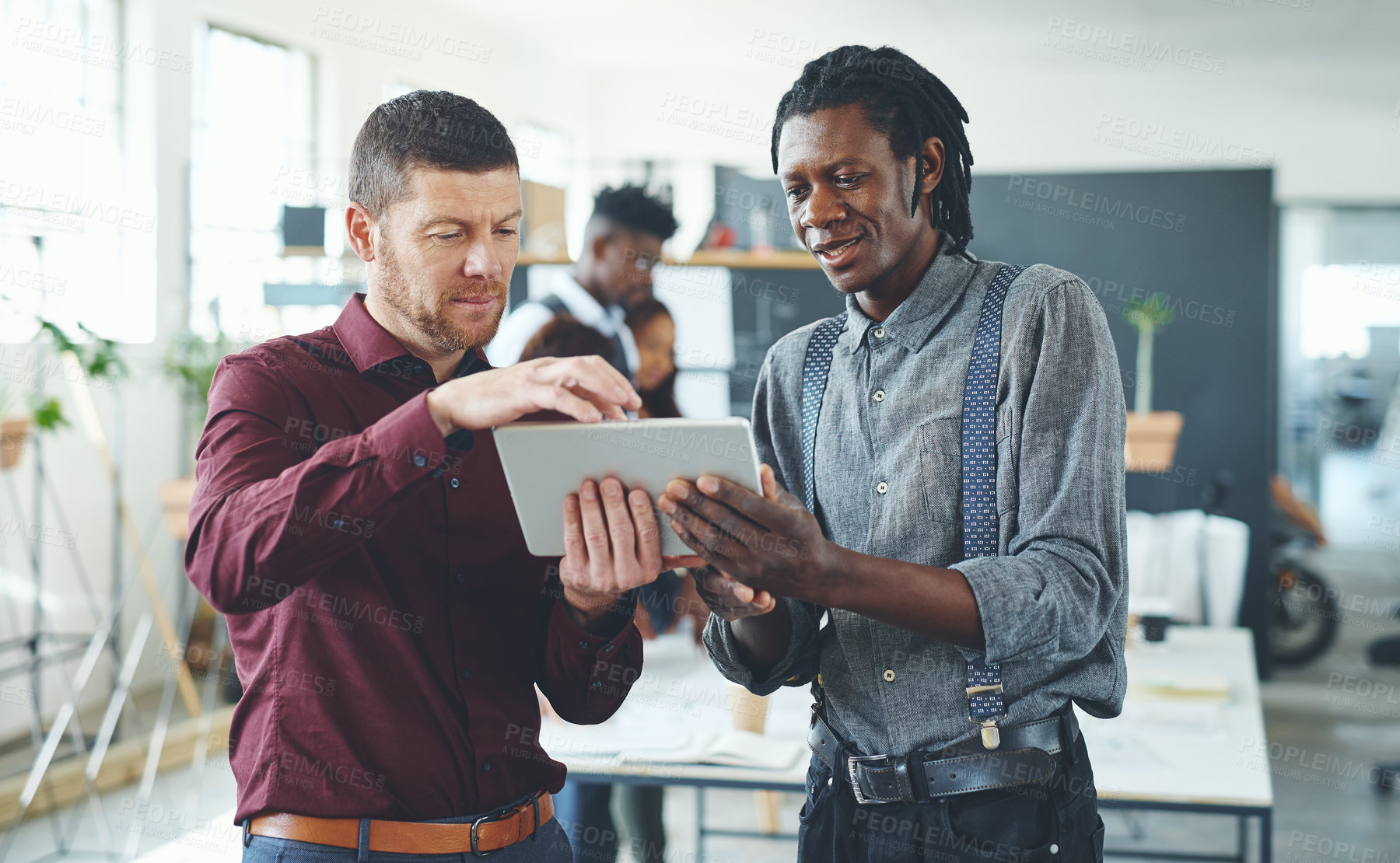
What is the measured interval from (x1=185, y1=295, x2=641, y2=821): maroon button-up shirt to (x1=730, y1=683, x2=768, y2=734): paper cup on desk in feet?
2.99

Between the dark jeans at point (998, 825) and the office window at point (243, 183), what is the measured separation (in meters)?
4.42

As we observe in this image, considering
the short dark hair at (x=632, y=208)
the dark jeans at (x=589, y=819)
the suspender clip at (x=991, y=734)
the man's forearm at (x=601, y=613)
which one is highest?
the short dark hair at (x=632, y=208)

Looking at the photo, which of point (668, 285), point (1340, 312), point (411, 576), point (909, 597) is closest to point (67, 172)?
point (668, 285)

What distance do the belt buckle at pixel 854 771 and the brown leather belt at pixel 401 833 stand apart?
0.39 m

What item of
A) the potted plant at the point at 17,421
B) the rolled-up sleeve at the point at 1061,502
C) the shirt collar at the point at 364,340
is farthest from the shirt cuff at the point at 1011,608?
the potted plant at the point at 17,421

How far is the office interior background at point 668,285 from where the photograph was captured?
380cm

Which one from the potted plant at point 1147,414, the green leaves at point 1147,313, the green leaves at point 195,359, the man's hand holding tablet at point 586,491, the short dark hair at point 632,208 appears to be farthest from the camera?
the green leaves at point 1147,313

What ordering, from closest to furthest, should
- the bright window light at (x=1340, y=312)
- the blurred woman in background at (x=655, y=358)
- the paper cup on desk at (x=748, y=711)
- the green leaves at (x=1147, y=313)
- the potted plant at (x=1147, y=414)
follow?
the paper cup on desk at (x=748, y=711) → the blurred woman in background at (x=655, y=358) → the potted plant at (x=1147, y=414) → the green leaves at (x=1147, y=313) → the bright window light at (x=1340, y=312)

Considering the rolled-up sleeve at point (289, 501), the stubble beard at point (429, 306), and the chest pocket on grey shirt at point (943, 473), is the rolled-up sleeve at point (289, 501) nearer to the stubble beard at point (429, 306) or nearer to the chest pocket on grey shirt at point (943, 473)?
the stubble beard at point (429, 306)

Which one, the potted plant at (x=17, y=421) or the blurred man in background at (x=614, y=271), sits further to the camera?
the blurred man in background at (x=614, y=271)

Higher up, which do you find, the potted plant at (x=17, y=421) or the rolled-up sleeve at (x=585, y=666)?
the potted plant at (x=17, y=421)

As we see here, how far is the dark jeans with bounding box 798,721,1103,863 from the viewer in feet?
4.08

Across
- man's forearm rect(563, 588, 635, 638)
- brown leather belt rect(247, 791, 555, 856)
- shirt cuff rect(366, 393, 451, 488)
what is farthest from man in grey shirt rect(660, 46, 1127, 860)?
brown leather belt rect(247, 791, 555, 856)

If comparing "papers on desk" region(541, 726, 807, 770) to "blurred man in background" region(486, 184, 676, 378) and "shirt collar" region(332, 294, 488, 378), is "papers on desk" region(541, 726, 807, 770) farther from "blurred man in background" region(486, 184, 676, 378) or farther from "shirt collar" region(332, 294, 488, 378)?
"blurred man in background" region(486, 184, 676, 378)
